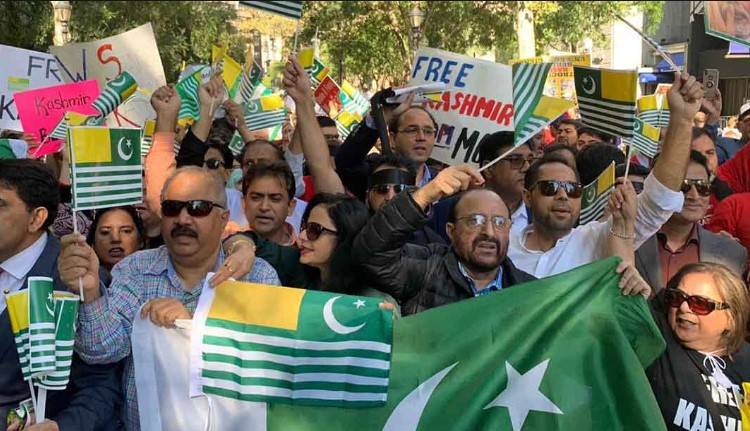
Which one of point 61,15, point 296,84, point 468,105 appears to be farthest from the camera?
point 61,15

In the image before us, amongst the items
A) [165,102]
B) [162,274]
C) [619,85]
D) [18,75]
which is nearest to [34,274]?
[162,274]

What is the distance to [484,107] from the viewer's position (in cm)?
734

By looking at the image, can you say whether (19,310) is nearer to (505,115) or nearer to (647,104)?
(505,115)

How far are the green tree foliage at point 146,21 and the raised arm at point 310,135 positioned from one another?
10.2 meters

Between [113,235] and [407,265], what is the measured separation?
178 centimetres

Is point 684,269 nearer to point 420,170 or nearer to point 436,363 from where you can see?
point 436,363

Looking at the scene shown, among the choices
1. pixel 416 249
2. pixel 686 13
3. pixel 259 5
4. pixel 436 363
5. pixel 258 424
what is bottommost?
pixel 258 424

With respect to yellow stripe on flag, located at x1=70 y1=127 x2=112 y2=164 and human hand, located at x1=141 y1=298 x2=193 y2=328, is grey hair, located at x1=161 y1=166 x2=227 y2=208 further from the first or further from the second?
human hand, located at x1=141 y1=298 x2=193 y2=328

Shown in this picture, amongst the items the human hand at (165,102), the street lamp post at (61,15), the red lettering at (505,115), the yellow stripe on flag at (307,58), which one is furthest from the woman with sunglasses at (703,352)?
the street lamp post at (61,15)

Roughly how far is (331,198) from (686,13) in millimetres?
36763

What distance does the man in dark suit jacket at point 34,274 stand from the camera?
317 cm

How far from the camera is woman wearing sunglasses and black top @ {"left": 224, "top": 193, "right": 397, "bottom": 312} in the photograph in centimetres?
397

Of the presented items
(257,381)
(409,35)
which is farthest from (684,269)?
(409,35)

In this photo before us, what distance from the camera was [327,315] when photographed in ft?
10.7
